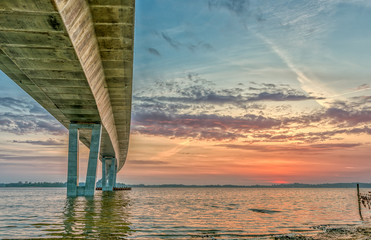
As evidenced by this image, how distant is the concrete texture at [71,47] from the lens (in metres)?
13.4

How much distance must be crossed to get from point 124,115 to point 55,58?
19.7 m

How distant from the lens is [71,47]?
16.0 metres

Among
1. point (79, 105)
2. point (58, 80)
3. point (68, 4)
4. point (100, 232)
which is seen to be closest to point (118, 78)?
point (58, 80)

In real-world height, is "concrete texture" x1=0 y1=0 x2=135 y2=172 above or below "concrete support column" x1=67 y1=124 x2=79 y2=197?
above

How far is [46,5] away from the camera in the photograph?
12.3m

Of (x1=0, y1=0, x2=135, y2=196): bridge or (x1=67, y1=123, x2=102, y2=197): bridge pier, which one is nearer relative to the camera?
A: (x1=0, y1=0, x2=135, y2=196): bridge

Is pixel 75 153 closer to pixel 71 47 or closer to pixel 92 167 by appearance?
pixel 92 167

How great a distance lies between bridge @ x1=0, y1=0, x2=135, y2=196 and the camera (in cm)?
1346

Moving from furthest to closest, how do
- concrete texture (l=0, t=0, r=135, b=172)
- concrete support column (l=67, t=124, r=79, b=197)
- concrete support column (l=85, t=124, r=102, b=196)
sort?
concrete support column (l=85, t=124, r=102, b=196)
concrete support column (l=67, t=124, r=79, b=197)
concrete texture (l=0, t=0, r=135, b=172)

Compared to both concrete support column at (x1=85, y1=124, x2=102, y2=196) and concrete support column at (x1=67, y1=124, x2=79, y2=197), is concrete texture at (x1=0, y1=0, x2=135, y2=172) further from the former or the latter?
concrete support column at (x1=85, y1=124, x2=102, y2=196)

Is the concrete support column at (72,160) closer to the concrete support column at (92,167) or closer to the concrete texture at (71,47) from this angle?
the concrete support column at (92,167)

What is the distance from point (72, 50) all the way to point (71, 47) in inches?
15.3

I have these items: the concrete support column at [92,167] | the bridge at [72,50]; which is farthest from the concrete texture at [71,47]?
the concrete support column at [92,167]

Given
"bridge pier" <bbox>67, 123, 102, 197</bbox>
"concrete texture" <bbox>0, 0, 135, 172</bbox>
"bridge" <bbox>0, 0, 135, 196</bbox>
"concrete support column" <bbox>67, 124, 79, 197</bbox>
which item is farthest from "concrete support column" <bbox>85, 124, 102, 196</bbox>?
"concrete texture" <bbox>0, 0, 135, 172</bbox>
